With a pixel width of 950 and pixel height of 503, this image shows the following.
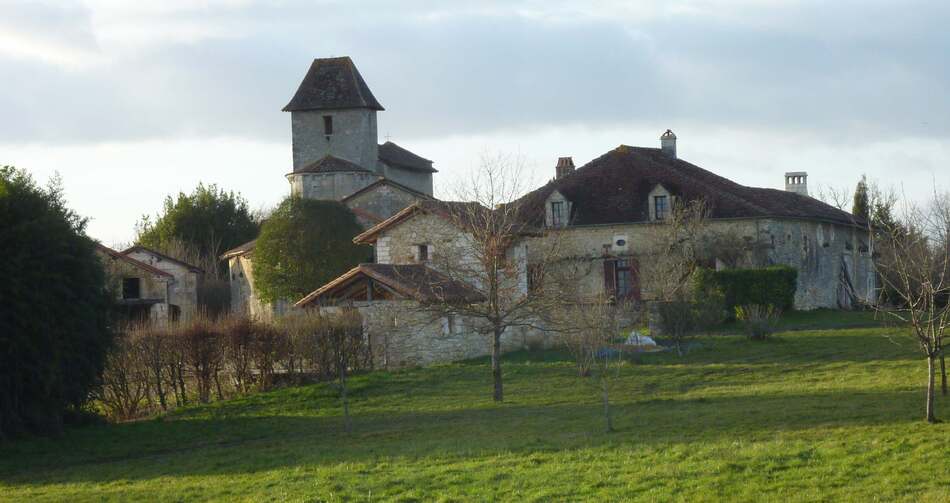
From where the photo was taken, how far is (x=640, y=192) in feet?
163

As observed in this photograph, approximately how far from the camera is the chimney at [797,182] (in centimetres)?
6556

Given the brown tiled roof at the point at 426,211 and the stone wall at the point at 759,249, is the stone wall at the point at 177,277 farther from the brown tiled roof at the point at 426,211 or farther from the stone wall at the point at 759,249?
the brown tiled roof at the point at 426,211

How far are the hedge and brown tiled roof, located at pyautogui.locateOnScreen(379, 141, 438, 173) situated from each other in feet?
108

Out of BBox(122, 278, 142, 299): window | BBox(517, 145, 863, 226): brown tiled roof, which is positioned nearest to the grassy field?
BBox(517, 145, 863, 226): brown tiled roof

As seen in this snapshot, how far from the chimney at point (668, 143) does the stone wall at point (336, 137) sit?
19.2 m

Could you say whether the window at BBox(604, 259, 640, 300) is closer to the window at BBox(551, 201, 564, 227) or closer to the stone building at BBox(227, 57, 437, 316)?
the window at BBox(551, 201, 564, 227)

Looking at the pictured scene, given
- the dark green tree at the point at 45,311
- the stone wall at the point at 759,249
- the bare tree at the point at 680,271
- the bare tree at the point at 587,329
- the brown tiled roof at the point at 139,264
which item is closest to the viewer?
the dark green tree at the point at 45,311

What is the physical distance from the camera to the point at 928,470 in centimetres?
1495

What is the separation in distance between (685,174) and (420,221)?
14417mm

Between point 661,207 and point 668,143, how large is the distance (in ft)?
23.8

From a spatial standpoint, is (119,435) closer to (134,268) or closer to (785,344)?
(785,344)

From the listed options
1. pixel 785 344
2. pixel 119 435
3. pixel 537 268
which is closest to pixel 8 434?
pixel 119 435

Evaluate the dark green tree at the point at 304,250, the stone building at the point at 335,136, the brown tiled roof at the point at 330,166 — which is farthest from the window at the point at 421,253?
the brown tiled roof at the point at 330,166

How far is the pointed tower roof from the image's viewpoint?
226ft
